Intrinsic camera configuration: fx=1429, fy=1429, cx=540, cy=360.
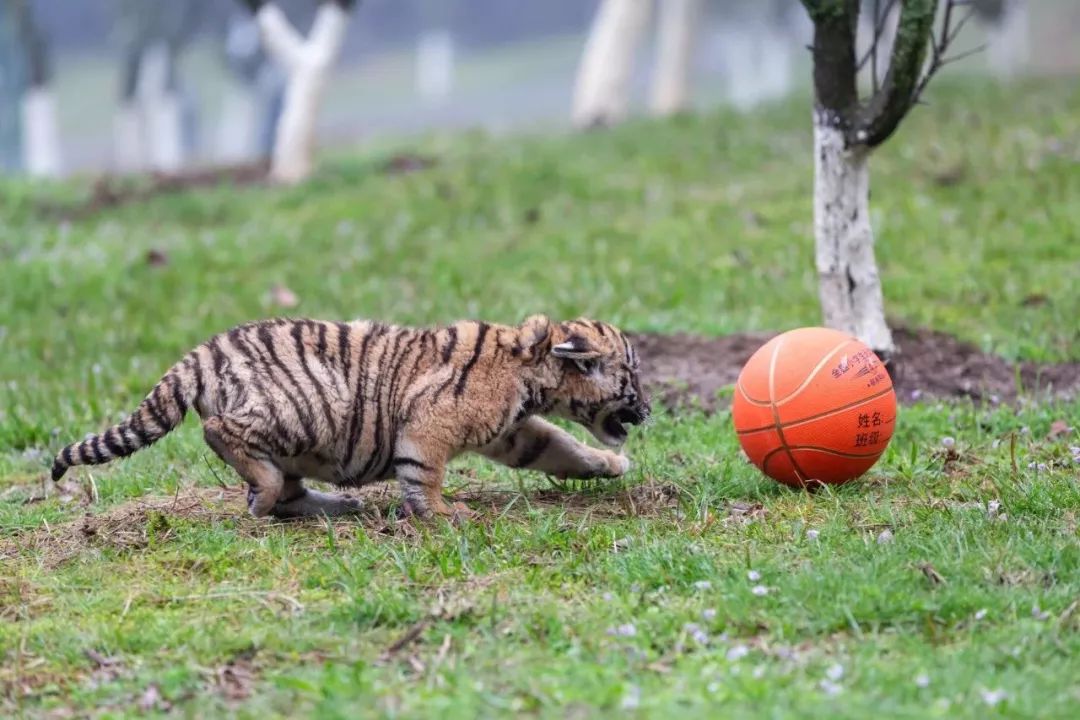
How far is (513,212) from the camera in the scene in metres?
14.6

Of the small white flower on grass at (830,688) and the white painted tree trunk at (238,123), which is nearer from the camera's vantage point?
the small white flower on grass at (830,688)

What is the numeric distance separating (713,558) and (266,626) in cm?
176

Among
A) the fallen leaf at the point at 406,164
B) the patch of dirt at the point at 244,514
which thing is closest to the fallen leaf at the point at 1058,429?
the patch of dirt at the point at 244,514

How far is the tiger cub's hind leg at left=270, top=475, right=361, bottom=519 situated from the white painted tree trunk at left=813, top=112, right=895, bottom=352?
129 inches

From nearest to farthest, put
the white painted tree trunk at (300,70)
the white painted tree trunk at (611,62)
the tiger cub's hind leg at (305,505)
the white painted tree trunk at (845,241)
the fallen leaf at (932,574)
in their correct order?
the fallen leaf at (932,574) < the tiger cub's hind leg at (305,505) < the white painted tree trunk at (845,241) < the white painted tree trunk at (300,70) < the white painted tree trunk at (611,62)

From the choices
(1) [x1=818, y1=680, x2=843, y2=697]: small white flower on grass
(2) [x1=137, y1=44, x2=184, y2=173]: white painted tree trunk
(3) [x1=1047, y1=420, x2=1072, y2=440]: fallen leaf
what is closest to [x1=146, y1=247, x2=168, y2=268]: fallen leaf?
(3) [x1=1047, y1=420, x2=1072, y2=440]: fallen leaf

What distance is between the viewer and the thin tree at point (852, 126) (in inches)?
313

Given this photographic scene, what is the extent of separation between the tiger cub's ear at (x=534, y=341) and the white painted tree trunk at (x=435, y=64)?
53505 mm

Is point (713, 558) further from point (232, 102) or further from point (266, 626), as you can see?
point (232, 102)

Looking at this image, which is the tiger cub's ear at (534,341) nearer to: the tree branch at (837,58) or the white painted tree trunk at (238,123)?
the tree branch at (837,58)

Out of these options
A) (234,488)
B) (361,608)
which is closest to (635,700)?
(361,608)

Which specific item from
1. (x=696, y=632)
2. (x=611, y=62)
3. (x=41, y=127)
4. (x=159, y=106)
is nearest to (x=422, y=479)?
(x=696, y=632)

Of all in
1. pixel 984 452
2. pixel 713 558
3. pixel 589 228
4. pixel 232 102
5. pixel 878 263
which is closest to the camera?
pixel 713 558

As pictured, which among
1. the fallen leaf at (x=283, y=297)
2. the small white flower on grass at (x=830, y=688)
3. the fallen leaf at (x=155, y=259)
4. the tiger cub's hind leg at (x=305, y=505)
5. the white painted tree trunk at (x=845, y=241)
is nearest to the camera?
the small white flower on grass at (x=830, y=688)
